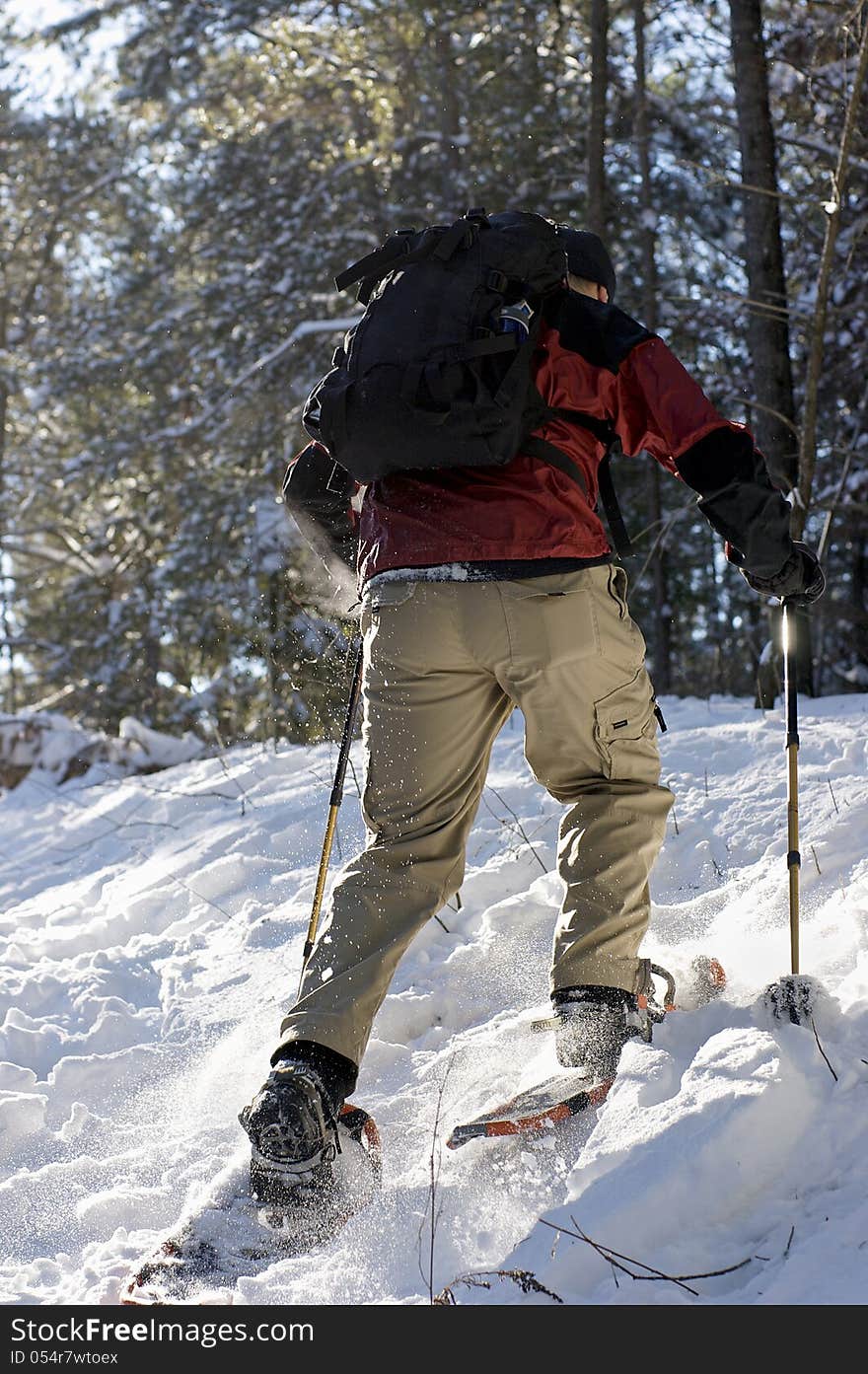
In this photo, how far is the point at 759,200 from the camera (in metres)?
7.35

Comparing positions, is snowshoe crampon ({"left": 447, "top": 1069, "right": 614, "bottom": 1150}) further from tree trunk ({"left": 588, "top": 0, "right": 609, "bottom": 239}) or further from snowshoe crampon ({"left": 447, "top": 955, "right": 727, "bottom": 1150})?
tree trunk ({"left": 588, "top": 0, "right": 609, "bottom": 239})

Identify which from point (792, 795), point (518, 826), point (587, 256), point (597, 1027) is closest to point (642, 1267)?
point (597, 1027)

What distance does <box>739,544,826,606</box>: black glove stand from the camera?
2754 millimetres

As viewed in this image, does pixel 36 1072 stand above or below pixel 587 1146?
below

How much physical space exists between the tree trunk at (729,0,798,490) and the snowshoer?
4778 mm

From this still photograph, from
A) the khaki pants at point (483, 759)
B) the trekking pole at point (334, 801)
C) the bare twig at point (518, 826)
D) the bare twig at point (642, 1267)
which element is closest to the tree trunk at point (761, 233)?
the bare twig at point (518, 826)

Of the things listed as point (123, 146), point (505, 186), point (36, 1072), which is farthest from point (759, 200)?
point (123, 146)

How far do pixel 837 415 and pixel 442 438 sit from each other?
367 inches

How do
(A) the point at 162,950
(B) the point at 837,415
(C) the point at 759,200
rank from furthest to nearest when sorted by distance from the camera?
(B) the point at 837,415, (C) the point at 759,200, (A) the point at 162,950

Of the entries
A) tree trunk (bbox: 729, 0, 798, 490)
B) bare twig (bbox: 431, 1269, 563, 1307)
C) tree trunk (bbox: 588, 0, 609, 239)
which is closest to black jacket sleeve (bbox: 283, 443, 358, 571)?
bare twig (bbox: 431, 1269, 563, 1307)

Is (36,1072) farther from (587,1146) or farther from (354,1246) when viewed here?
(587,1146)

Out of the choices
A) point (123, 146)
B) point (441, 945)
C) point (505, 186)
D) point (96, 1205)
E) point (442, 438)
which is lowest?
point (96, 1205)

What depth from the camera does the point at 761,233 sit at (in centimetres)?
738

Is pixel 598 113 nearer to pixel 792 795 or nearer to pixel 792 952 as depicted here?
pixel 792 795
